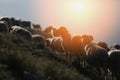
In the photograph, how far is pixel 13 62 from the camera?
56.0 feet

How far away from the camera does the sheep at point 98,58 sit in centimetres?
2858

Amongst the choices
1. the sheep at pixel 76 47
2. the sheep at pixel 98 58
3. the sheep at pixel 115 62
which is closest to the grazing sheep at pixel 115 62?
the sheep at pixel 115 62

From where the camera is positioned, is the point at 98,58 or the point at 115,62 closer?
the point at 115,62

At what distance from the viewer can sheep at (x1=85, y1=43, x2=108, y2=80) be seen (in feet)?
93.8

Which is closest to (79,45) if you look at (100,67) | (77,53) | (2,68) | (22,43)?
(77,53)

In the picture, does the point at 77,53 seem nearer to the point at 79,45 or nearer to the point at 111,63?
the point at 79,45

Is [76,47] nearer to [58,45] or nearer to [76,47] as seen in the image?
[76,47]

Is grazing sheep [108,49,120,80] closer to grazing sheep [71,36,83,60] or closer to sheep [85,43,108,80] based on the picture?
sheep [85,43,108,80]

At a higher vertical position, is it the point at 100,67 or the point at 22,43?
the point at 22,43

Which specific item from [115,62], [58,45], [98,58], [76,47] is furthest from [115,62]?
[58,45]

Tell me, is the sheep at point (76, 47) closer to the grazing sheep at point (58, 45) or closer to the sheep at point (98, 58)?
the sheep at point (98, 58)

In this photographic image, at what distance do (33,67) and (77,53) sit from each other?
17.2 m

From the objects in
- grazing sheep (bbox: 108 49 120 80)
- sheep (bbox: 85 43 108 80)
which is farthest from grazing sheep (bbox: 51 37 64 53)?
grazing sheep (bbox: 108 49 120 80)

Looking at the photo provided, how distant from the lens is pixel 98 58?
28.8 meters
